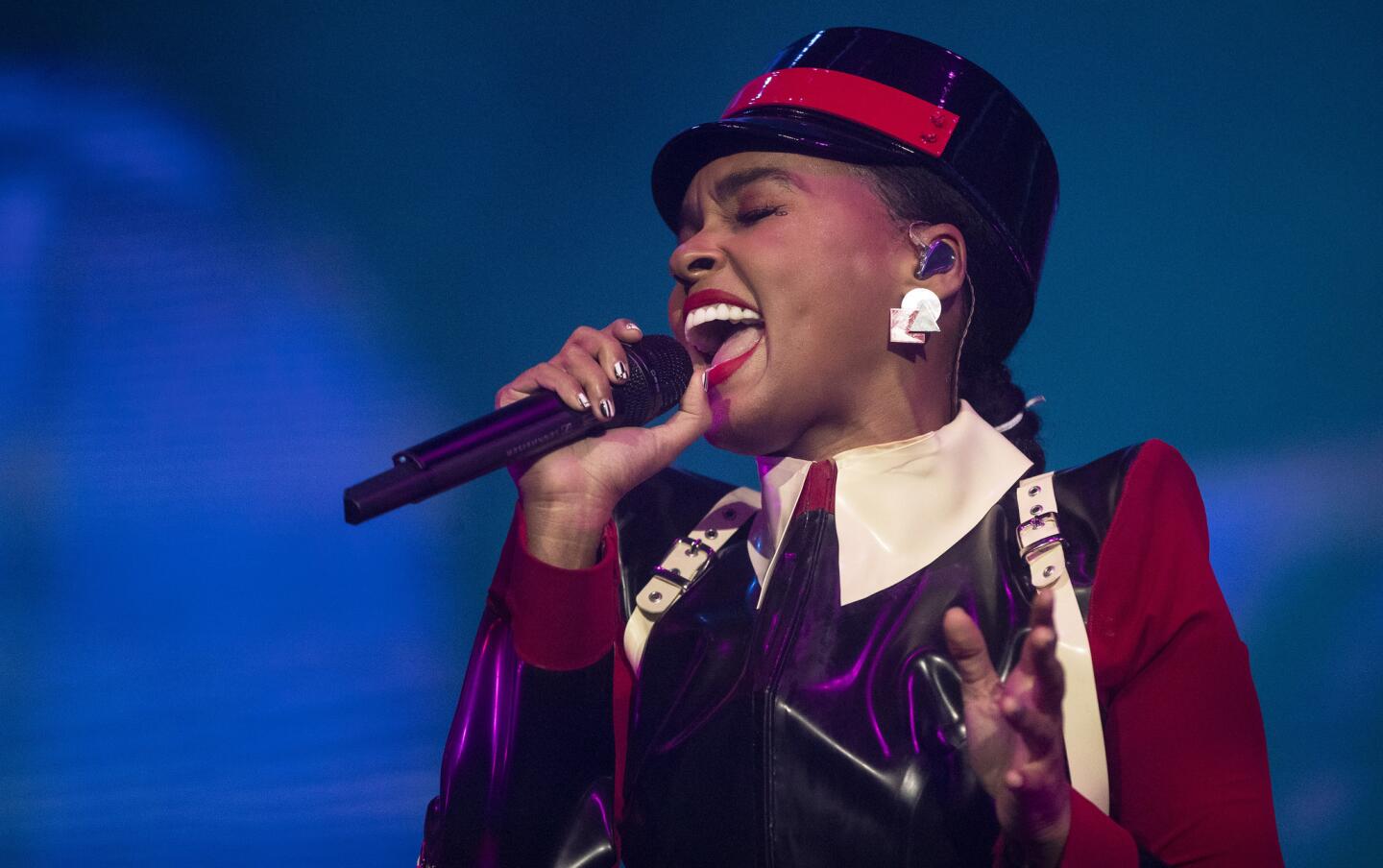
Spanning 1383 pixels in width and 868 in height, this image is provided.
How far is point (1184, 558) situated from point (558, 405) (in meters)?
0.63

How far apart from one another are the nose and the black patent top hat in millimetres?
138

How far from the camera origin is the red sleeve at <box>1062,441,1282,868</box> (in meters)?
1.10

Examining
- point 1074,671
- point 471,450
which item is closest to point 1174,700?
point 1074,671

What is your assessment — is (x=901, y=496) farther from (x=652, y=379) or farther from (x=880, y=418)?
(x=652, y=379)

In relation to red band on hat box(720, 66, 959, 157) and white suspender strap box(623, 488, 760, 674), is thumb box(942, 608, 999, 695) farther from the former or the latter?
red band on hat box(720, 66, 959, 157)

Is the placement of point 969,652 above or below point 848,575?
below

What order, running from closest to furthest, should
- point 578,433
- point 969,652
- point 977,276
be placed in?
point 969,652 → point 578,433 → point 977,276

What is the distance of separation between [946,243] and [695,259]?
0.29 metres

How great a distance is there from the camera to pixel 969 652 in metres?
0.89

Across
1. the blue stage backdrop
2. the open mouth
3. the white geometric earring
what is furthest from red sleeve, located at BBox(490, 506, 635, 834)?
the blue stage backdrop

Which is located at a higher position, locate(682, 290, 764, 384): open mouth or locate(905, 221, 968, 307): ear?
locate(905, 221, 968, 307): ear

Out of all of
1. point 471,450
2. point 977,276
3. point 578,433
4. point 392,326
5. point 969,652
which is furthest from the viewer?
point 392,326

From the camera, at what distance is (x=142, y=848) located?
73.8 inches

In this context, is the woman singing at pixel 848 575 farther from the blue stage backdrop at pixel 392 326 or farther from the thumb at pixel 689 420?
the blue stage backdrop at pixel 392 326
